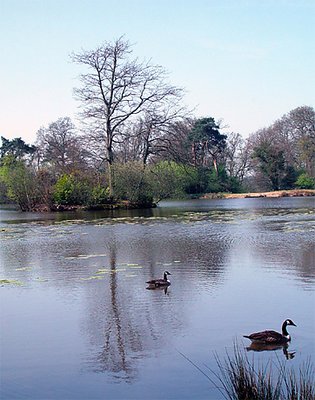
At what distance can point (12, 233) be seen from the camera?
25.7m

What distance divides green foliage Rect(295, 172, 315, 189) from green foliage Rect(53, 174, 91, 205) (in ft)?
104

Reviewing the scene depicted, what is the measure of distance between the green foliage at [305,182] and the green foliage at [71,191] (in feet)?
104

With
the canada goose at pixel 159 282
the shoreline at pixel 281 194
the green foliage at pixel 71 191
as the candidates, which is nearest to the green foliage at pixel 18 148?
the shoreline at pixel 281 194

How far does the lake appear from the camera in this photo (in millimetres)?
7199

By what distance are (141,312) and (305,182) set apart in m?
59.4

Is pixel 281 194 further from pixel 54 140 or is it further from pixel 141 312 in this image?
pixel 141 312

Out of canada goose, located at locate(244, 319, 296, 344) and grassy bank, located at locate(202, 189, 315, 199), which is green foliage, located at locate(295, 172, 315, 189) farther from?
canada goose, located at locate(244, 319, 296, 344)

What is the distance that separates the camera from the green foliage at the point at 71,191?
42.2 meters

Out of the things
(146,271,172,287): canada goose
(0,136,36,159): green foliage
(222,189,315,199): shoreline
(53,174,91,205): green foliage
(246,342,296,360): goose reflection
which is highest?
(0,136,36,159): green foliage

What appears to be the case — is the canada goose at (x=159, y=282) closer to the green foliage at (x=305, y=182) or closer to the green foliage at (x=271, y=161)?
the green foliage at (x=271, y=161)

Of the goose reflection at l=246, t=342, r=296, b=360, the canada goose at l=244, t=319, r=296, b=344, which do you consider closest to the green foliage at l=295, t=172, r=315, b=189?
the canada goose at l=244, t=319, r=296, b=344

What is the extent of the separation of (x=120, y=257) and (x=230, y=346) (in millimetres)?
9087

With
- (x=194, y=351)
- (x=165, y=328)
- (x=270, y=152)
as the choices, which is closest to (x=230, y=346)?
(x=194, y=351)

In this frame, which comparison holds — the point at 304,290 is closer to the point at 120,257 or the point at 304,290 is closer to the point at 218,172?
the point at 120,257
